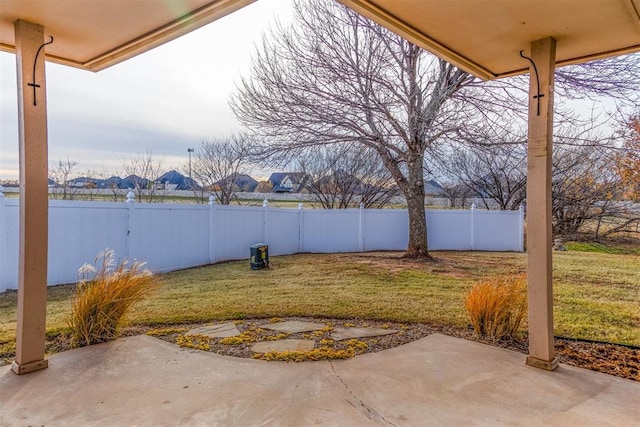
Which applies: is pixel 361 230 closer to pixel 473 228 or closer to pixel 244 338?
pixel 473 228

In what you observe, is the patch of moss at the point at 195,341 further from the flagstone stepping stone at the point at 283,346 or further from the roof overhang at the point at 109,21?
the roof overhang at the point at 109,21

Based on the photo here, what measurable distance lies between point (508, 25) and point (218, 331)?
332cm

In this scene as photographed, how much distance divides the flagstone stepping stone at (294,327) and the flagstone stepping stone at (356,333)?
0.23 m

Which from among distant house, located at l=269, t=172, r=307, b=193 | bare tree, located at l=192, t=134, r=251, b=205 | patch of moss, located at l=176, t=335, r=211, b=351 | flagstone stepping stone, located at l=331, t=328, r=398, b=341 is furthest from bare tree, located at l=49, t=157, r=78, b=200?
flagstone stepping stone, located at l=331, t=328, r=398, b=341

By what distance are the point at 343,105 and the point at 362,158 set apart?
5.46 metres

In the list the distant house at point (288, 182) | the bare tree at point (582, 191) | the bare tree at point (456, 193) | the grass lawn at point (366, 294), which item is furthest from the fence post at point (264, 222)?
the bare tree at point (456, 193)

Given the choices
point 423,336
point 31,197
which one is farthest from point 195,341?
point 423,336

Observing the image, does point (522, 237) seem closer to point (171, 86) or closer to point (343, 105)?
point (343, 105)

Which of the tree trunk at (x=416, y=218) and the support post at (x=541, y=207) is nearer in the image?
the support post at (x=541, y=207)

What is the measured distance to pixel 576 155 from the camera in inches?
439

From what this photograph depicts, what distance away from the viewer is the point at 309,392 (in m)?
2.33

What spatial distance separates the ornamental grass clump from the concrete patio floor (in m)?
0.19

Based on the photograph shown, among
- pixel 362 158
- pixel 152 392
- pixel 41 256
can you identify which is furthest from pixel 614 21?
pixel 362 158

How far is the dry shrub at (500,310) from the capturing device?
11.2 feet
